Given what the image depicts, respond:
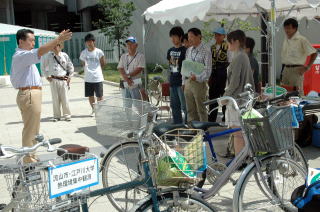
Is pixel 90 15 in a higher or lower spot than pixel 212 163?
higher

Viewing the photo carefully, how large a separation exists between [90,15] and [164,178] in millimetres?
39442

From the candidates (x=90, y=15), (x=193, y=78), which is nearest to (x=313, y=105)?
(x=193, y=78)

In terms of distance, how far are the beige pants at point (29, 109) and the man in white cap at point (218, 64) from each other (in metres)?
3.32

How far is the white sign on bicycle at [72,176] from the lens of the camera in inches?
103

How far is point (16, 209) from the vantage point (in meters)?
2.73

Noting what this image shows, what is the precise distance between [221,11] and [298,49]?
7.81ft

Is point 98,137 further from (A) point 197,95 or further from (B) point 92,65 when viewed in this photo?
(B) point 92,65

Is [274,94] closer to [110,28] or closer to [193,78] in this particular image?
[193,78]

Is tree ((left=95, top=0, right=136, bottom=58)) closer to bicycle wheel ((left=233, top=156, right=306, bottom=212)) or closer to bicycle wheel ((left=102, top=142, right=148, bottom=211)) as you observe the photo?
bicycle wheel ((left=102, top=142, right=148, bottom=211))

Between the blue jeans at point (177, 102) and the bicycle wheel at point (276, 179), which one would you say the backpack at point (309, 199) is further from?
the blue jeans at point (177, 102)

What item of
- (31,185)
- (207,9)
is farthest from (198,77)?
(31,185)

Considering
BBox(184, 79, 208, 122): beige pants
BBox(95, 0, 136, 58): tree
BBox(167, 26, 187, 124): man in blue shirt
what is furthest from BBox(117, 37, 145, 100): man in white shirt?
BBox(95, 0, 136, 58): tree

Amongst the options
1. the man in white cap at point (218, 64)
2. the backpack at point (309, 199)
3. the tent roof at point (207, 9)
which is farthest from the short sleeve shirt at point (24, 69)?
the man in white cap at point (218, 64)

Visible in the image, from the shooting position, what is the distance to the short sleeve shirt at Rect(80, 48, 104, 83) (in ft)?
32.2
